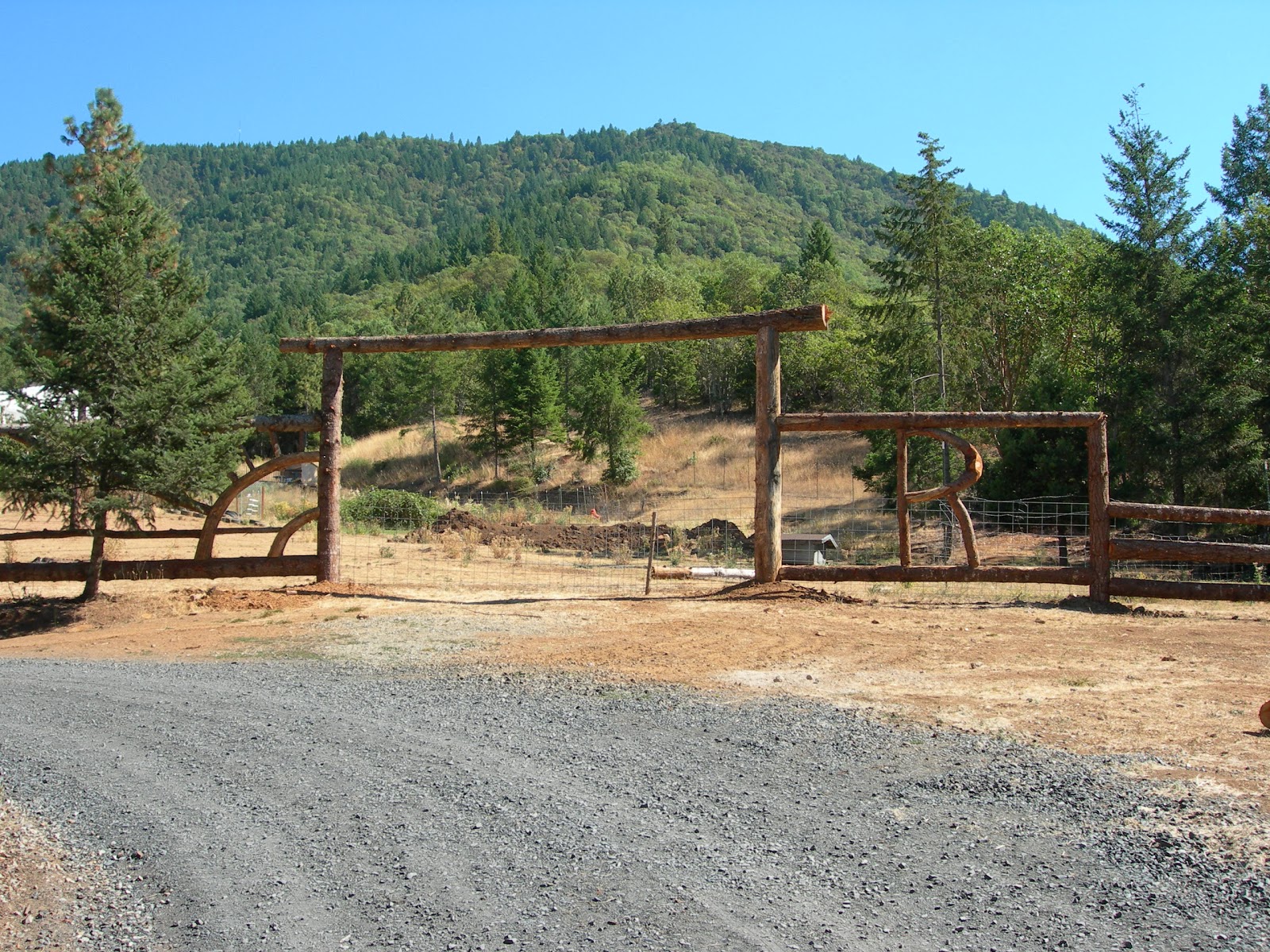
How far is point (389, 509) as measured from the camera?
27641 mm

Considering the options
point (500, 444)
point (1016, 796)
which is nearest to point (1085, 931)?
point (1016, 796)

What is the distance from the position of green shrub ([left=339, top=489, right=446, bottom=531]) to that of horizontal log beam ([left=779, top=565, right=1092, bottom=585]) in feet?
48.6

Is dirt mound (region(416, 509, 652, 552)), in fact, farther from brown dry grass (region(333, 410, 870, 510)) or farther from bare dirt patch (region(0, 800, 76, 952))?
bare dirt patch (region(0, 800, 76, 952))

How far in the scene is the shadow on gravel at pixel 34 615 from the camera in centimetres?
1159

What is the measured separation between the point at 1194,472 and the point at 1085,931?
25.1 m

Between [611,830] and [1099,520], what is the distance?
8.82 metres

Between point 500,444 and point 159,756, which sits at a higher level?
point 500,444

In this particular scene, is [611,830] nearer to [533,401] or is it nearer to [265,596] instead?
[265,596]

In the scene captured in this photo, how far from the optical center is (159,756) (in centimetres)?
631

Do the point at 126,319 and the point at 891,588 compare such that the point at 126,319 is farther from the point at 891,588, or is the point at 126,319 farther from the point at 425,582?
the point at 891,588

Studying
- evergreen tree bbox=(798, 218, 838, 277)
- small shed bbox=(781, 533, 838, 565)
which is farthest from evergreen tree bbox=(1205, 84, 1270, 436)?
evergreen tree bbox=(798, 218, 838, 277)

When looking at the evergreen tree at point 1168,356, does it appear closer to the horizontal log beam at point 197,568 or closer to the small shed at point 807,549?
the small shed at point 807,549

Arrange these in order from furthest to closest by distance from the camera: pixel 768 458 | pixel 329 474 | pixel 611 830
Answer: pixel 329 474
pixel 768 458
pixel 611 830

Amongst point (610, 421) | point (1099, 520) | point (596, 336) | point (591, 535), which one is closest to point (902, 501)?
point (1099, 520)
